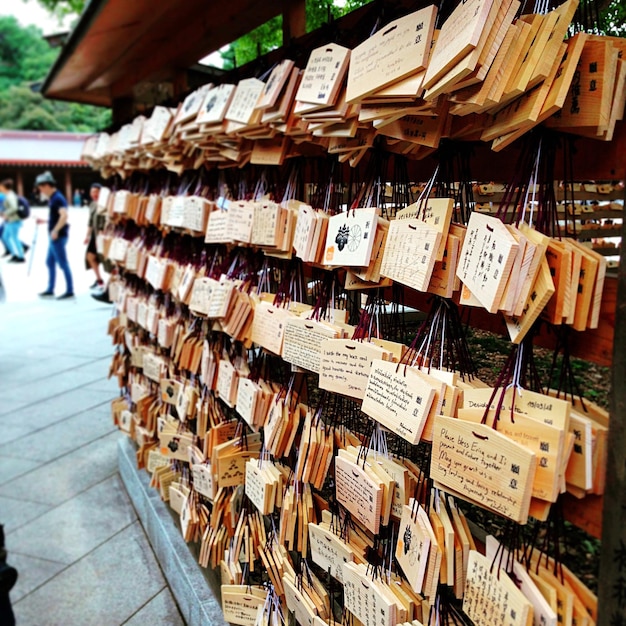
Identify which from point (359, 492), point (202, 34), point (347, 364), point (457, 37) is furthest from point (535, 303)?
point (202, 34)

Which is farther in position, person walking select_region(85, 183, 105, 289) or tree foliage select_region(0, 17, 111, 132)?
tree foliage select_region(0, 17, 111, 132)

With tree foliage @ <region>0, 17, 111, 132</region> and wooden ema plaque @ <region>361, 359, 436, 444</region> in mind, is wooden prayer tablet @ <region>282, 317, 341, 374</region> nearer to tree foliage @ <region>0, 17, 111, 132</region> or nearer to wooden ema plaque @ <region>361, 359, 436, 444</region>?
wooden ema plaque @ <region>361, 359, 436, 444</region>

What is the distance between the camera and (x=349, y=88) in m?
1.26

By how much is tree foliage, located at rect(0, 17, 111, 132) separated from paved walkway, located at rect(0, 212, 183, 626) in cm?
2351

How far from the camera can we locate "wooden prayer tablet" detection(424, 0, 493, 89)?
93 cm

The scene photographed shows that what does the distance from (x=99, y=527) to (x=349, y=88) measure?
125 inches

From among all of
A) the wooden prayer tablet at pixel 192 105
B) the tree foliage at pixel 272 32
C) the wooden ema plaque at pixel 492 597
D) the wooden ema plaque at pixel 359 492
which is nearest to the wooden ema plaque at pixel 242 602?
the wooden ema plaque at pixel 359 492

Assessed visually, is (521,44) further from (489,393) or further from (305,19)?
(305,19)

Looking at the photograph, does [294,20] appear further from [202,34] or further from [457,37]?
[457,37]

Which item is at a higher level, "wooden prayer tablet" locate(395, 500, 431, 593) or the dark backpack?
"wooden prayer tablet" locate(395, 500, 431, 593)

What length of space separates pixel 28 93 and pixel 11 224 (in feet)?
64.7

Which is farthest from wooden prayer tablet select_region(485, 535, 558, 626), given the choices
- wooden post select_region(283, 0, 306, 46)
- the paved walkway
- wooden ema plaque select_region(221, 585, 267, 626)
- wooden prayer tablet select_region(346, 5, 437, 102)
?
the paved walkway

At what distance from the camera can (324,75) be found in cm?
140

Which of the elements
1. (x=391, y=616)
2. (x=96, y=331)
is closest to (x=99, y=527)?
(x=391, y=616)
